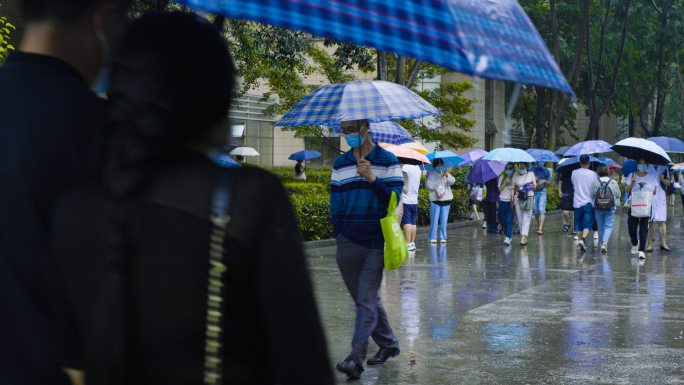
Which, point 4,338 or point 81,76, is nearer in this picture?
point 4,338

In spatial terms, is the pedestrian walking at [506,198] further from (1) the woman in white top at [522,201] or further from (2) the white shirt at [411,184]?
(2) the white shirt at [411,184]

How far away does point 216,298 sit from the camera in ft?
4.83

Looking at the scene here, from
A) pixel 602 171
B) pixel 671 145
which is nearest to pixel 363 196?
pixel 602 171

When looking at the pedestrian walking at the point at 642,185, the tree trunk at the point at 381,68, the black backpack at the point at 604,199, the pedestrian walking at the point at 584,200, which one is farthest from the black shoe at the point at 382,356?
the tree trunk at the point at 381,68

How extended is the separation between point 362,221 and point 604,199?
1041cm

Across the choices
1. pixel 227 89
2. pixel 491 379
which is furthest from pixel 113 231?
pixel 491 379

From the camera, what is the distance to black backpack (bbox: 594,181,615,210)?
15.3 metres

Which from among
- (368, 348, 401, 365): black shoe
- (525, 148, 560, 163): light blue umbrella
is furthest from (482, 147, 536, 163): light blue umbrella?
(368, 348, 401, 365): black shoe

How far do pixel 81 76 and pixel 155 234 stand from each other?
66cm

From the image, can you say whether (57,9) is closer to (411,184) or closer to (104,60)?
(104,60)

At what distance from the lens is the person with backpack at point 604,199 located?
50.4 feet

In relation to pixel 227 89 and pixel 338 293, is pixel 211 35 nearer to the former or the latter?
pixel 227 89

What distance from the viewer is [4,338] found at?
1.75 metres

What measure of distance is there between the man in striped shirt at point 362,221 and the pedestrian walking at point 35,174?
165 inches
